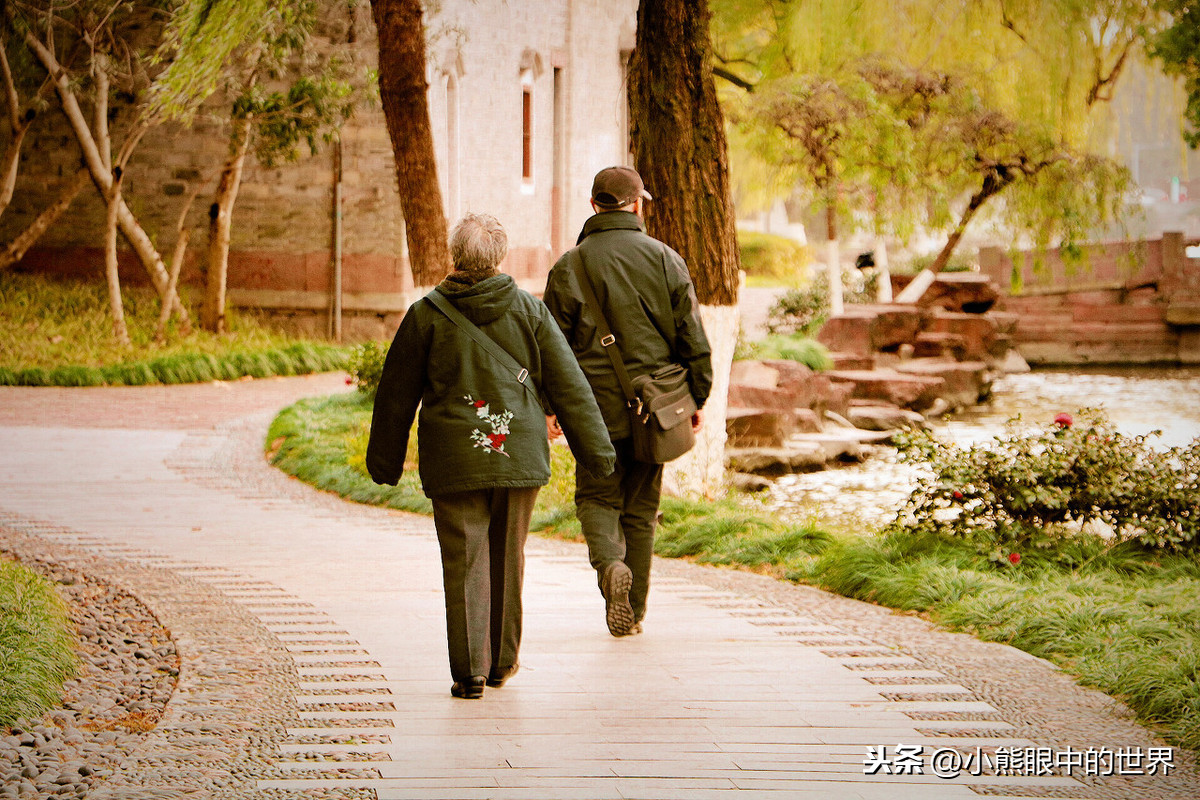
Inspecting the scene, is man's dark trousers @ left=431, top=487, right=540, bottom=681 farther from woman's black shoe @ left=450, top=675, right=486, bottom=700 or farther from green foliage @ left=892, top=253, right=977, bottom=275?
green foliage @ left=892, top=253, right=977, bottom=275

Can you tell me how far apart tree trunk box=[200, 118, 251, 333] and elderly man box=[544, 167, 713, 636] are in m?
14.1

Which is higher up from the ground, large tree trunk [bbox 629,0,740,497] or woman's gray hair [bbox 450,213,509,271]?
large tree trunk [bbox 629,0,740,497]

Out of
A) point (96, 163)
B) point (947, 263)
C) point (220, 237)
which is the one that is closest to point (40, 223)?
point (96, 163)

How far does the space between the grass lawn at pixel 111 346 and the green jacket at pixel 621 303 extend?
1185cm

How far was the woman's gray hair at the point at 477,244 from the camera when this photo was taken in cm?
470

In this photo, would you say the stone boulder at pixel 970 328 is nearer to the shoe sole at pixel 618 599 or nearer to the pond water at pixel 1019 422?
the pond water at pixel 1019 422

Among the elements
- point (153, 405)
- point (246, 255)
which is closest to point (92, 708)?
point (153, 405)

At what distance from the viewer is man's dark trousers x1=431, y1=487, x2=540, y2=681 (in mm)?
4688

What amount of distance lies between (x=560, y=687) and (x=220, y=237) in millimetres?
15583

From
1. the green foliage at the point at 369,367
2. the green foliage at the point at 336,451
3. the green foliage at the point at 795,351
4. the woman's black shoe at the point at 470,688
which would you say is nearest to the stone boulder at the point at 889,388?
the green foliage at the point at 795,351

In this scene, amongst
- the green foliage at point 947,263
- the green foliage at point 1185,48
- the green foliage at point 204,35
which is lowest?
the green foliage at point 947,263

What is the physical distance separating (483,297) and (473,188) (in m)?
19.2

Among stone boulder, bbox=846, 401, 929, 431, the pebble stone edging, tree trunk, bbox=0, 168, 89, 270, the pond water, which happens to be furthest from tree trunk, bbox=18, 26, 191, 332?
the pebble stone edging

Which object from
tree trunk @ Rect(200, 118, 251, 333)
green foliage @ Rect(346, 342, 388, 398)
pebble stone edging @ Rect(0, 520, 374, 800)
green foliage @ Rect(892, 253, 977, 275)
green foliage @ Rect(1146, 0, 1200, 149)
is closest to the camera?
pebble stone edging @ Rect(0, 520, 374, 800)
